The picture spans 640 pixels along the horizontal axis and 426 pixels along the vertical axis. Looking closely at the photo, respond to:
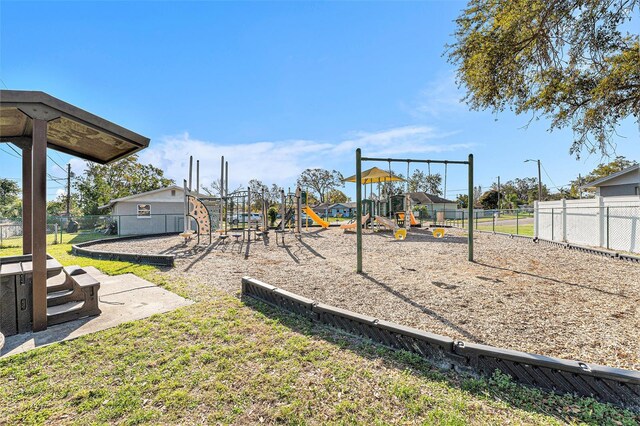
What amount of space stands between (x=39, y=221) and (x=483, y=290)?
21.9ft

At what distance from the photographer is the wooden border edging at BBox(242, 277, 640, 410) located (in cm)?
211

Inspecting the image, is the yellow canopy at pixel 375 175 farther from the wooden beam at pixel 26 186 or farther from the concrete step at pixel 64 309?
the concrete step at pixel 64 309

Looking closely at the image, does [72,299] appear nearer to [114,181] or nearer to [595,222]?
[595,222]

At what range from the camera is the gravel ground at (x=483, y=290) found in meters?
3.15

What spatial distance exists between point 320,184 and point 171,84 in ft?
158

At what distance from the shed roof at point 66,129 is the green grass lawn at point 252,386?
110 inches

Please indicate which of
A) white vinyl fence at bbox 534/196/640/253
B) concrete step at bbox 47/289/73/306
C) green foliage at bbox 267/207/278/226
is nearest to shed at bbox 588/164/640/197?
white vinyl fence at bbox 534/196/640/253

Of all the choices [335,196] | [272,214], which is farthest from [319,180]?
[272,214]

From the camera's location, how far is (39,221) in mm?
3432

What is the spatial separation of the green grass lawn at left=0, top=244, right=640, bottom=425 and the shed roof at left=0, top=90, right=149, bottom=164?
2.80m

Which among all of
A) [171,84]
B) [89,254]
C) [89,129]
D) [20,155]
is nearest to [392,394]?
[89,129]

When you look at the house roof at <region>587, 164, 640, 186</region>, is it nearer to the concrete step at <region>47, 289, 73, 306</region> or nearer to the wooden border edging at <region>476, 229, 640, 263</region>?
the wooden border edging at <region>476, 229, 640, 263</region>

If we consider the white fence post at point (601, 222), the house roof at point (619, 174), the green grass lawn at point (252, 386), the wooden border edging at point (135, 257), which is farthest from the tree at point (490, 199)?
the green grass lawn at point (252, 386)

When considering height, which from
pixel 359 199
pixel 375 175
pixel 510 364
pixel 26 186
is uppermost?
pixel 375 175
